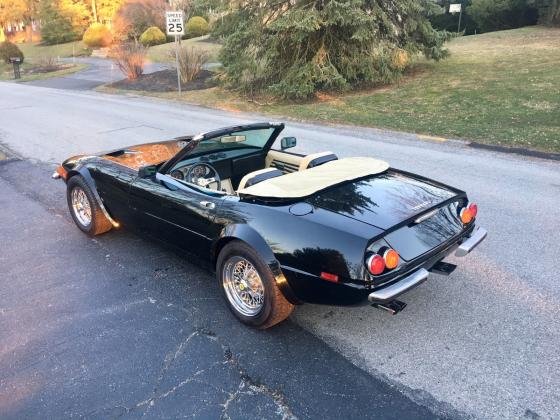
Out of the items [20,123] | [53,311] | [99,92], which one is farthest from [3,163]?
[99,92]

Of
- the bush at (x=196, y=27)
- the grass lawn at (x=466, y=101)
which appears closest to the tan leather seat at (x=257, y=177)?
the grass lawn at (x=466, y=101)

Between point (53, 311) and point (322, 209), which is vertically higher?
point (322, 209)

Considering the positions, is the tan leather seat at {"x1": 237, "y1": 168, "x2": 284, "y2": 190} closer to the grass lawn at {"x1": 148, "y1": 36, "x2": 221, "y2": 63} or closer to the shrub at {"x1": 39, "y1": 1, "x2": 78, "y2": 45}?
the grass lawn at {"x1": 148, "y1": 36, "x2": 221, "y2": 63}

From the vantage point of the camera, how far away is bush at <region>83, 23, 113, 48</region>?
40.5 m

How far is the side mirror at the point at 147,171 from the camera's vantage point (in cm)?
415

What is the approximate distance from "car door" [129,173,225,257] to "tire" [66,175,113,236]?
77cm

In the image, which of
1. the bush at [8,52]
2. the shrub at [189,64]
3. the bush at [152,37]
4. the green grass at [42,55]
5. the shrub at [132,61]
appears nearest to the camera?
the shrub at [189,64]

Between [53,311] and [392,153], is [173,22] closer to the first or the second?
[392,153]

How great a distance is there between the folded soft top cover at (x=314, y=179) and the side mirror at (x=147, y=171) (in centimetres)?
103

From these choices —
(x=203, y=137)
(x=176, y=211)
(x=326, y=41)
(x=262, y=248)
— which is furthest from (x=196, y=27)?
(x=262, y=248)

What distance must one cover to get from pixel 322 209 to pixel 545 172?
18.7ft

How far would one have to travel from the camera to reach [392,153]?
29.4 ft

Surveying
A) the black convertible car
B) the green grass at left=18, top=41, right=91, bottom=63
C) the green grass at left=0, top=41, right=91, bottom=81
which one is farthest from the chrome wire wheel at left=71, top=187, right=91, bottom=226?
the green grass at left=18, top=41, right=91, bottom=63

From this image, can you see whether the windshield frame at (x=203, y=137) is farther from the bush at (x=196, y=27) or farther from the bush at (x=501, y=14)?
the bush at (x=196, y=27)
